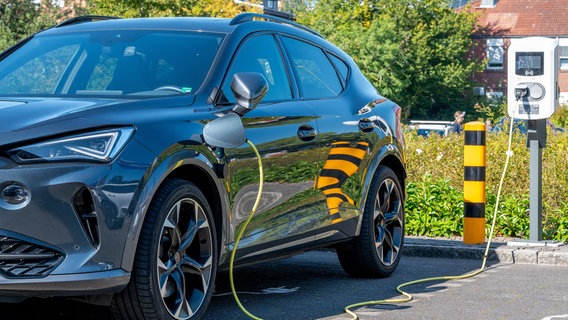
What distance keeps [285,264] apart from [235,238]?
3.03 m

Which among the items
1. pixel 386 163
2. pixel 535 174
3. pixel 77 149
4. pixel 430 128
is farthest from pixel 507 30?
pixel 77 149

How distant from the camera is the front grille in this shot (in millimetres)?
4734

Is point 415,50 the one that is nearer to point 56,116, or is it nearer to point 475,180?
point 475,180

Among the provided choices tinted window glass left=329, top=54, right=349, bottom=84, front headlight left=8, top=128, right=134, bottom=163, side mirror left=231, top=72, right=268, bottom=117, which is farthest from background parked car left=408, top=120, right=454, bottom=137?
front headlight left=8, top=128, right=134, bottom=163

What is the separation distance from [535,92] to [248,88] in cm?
467

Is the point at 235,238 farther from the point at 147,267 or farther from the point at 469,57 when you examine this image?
Result: the point at 469,57

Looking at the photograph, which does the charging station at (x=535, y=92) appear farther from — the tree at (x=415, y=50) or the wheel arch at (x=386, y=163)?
the tree at (x=415, y=50)

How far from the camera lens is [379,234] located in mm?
7910

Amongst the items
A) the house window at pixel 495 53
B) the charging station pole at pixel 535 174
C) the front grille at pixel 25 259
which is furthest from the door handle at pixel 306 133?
the house window at pixel 495 53

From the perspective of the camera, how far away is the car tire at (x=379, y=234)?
7676 mm

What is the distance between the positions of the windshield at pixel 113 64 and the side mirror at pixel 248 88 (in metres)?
0.30

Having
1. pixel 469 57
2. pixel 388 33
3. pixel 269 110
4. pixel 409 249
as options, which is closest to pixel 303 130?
pixel 269 110

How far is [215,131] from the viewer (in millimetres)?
5582

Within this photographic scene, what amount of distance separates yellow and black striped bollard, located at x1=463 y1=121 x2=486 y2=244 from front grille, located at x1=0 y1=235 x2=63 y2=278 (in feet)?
18.2
